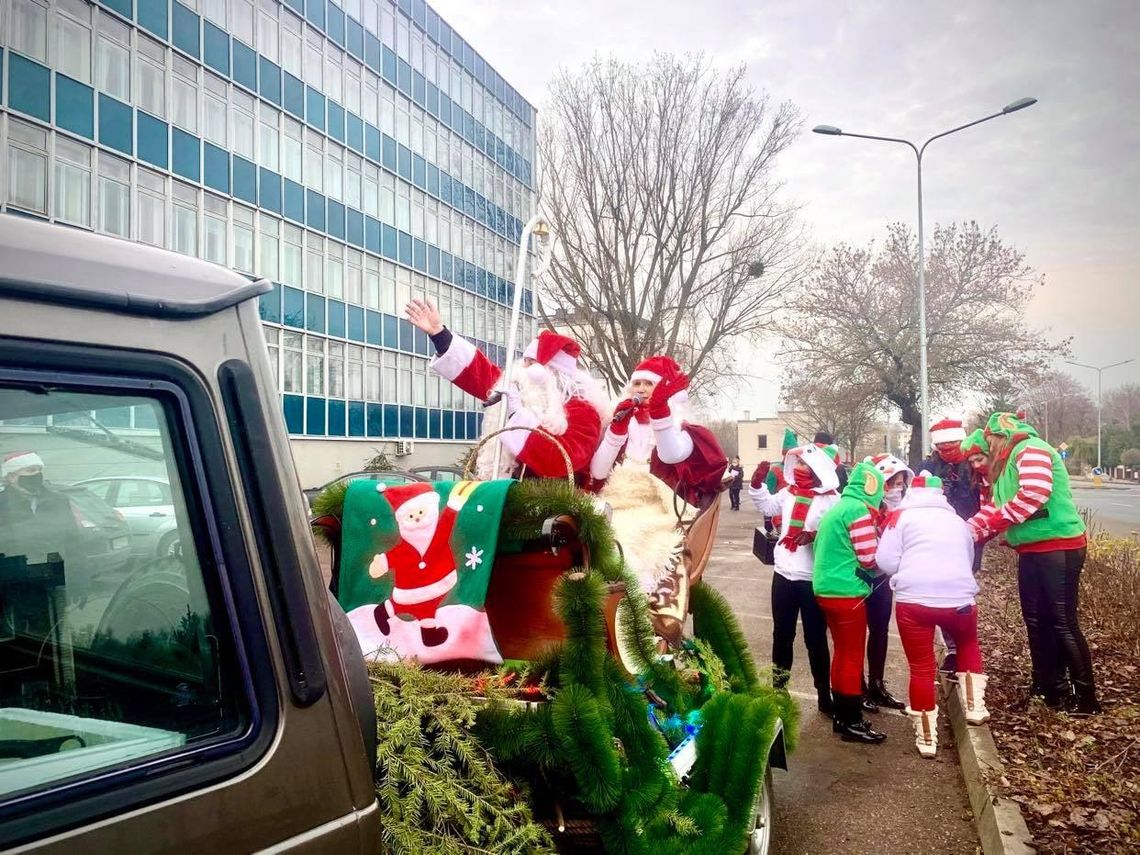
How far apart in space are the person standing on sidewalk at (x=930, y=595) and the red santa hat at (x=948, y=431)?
1388 millimetres

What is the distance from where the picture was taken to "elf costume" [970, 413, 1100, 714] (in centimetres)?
496

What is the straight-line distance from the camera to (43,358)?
103 cm

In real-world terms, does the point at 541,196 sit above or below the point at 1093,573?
above

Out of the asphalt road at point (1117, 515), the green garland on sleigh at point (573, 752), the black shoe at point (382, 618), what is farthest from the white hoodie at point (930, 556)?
the asphalt road at point (1117, 515)

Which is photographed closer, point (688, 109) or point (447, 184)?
point (688, 109)

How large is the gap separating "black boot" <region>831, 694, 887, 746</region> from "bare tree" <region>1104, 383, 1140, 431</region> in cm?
4731

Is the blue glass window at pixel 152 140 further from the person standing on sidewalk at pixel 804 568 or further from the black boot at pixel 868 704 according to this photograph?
the black boot at pixel 868 704

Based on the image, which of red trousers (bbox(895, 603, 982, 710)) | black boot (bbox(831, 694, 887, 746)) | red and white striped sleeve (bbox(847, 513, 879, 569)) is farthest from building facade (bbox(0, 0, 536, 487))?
red trousers (bbox(895, 603, 982, 710))

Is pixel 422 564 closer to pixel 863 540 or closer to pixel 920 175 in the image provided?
pixel 863 540

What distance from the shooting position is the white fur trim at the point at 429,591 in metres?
2.41

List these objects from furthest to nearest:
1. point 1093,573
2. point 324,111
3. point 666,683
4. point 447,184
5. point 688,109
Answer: point 447,184 < point 324,111 < point 688,109 < point 1093,573 < point 666,683

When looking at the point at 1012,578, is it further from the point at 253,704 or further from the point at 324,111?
the point at 324,111

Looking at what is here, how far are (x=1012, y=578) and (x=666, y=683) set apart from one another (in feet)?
29.7

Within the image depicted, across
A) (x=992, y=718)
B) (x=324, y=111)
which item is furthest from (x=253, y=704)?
(x=324, y=111)
